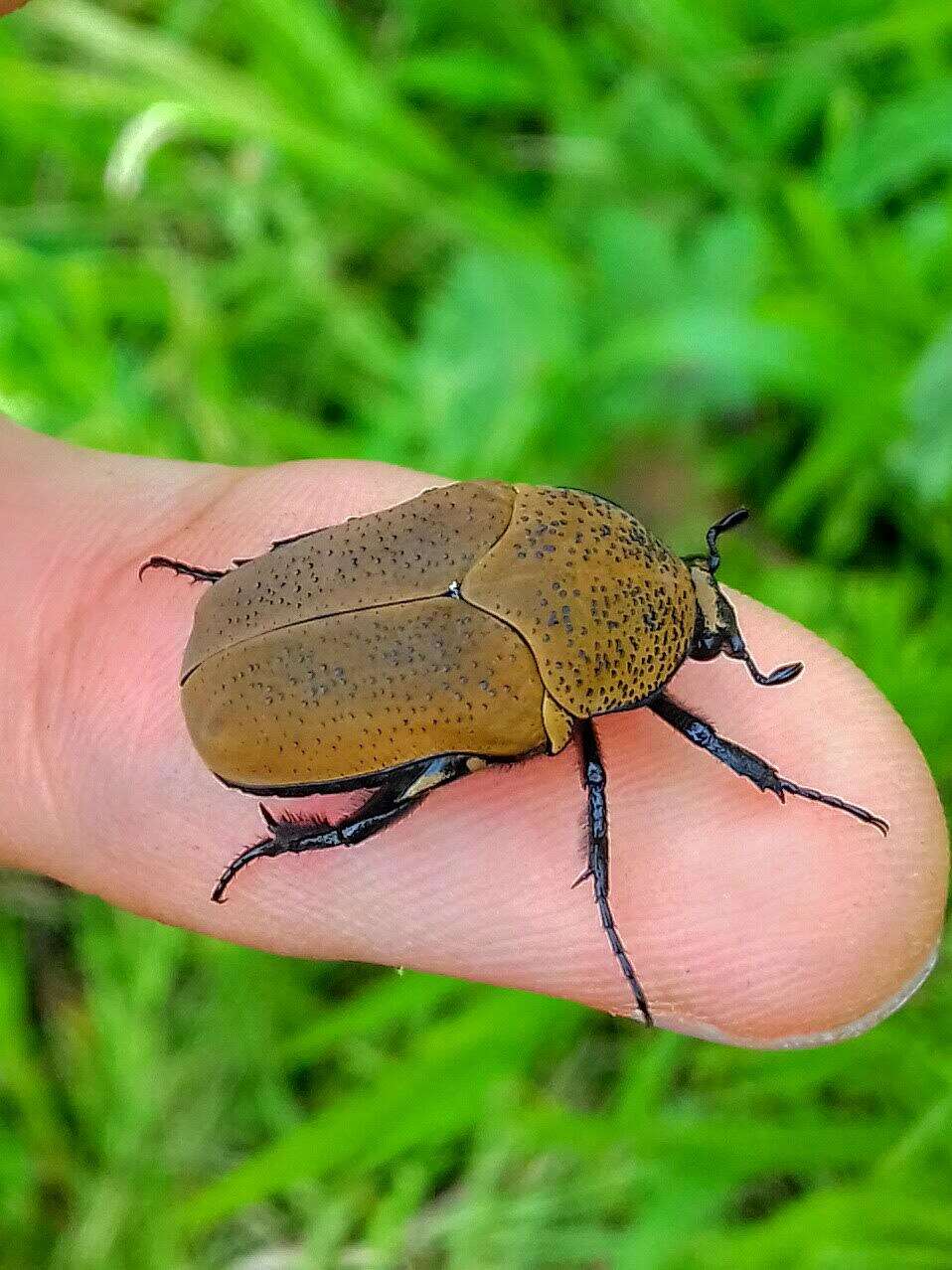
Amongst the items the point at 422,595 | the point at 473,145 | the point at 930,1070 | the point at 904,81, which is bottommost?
the point at 930,1070

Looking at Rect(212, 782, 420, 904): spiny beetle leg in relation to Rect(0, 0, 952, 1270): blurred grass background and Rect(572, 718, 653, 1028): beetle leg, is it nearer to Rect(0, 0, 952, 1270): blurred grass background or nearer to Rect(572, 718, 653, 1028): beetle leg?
Rect(572, 718, 653, 1028): beetle leg

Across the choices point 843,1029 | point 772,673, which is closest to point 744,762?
point 772,673

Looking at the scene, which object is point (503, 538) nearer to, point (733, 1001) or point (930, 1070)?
point (733, 1001)

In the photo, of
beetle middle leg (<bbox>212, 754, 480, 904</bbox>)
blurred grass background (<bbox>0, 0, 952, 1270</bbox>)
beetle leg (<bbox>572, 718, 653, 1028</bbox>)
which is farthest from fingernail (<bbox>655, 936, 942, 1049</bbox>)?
beetle middle leg (<bbox>212, 754, 480, 904</bbox>)

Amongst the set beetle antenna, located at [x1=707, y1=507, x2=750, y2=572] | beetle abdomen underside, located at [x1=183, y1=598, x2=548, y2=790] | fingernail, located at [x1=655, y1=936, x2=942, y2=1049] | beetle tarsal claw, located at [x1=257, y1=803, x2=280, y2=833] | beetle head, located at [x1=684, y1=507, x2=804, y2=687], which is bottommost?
beetle tarsal claw, located at [x1=257, y1=803, x2=280, y2=833]

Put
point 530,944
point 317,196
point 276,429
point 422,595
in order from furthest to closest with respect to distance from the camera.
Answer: point 317,196 < point 276,429 < point 530,944 < point 422,595

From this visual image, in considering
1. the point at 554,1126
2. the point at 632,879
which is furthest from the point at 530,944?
the point at 554,1126
